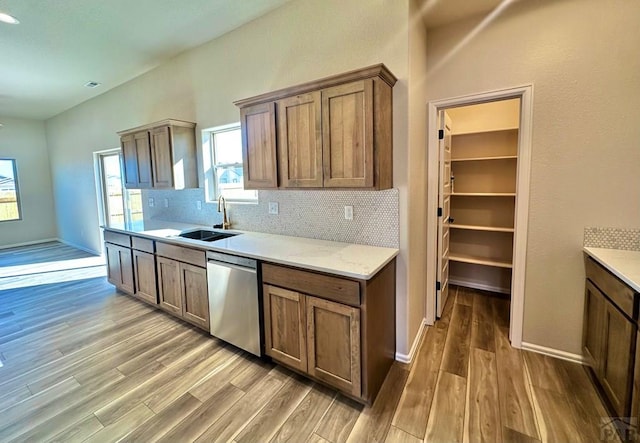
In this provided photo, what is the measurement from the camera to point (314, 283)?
1.88 meters

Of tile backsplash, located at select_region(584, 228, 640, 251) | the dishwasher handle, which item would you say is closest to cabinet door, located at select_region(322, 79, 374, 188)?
the dishwasher handle

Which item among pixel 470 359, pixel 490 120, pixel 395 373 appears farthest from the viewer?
pixel 490 120

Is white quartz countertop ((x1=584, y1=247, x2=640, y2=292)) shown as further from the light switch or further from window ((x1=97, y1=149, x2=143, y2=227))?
window ((x1=97, y1=149, x2=143, y2=227))

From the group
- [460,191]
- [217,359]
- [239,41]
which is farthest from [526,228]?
[239,41]

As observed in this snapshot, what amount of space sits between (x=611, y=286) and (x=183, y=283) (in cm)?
324

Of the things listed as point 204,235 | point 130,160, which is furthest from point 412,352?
point 130,160

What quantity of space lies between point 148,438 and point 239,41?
3361mm

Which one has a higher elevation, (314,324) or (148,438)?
(314,324)

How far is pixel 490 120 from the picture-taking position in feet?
11.4

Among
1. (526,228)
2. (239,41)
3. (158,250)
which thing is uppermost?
(239,41)

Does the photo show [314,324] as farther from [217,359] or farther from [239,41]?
[239,41]

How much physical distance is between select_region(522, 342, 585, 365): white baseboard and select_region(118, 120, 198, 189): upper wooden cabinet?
376 centimetres

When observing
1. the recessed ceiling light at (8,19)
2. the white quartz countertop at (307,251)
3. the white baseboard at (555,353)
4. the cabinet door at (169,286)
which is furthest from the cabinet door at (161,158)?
the white baseboard at (555,353)

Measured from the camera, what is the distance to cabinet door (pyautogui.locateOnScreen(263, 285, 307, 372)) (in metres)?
2.00
